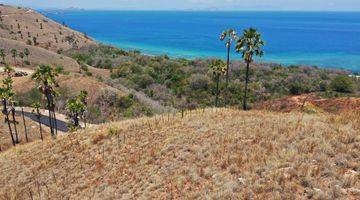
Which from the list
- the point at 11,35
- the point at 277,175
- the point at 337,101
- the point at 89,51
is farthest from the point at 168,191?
the point at 11,35

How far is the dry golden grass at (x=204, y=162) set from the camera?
1416 centimetres

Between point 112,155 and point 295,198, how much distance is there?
9953 mm

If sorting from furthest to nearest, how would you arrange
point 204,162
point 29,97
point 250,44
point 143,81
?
point 143,81 < point 29,97 < point 250,44 < point 204,162

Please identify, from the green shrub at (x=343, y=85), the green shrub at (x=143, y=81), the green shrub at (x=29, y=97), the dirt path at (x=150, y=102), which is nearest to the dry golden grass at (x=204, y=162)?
the dirt path at (x=150, y=102)

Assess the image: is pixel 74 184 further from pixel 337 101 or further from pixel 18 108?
pixel 18 108

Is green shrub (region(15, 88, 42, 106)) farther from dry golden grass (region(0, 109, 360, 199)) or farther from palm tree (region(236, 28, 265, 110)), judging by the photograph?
dry golden grass (region(0, 109, 360, 199))

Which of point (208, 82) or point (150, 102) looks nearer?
point (150, 102)

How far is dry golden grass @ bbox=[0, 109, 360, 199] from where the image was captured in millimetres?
14164

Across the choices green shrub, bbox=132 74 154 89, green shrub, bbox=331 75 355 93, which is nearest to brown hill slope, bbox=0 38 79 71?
green shrub, bbox=132 74 154 89

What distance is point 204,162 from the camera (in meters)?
16.9

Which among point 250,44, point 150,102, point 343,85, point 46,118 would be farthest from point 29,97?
point 343,85

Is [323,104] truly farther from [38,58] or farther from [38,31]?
[38,31]

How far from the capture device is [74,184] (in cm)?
1844

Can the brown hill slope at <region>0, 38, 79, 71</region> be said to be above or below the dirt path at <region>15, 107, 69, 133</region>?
above
